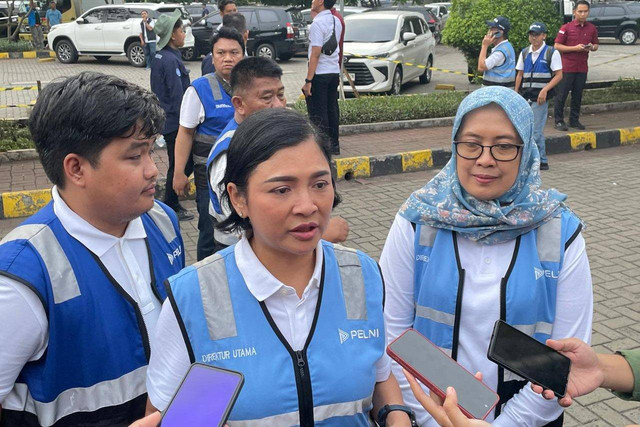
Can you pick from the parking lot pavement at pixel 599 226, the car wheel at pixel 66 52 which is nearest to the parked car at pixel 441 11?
the car wheel at pixel 66 52

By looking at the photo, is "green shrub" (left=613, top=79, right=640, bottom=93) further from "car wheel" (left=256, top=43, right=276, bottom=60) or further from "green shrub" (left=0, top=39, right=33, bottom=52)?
"green shrub" (left=0, top=39, right=33, bottom=52)

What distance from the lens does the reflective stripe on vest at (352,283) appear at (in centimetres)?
183

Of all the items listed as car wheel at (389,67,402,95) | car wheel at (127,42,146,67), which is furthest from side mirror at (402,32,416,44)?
car wheel at (127,42,146,67)

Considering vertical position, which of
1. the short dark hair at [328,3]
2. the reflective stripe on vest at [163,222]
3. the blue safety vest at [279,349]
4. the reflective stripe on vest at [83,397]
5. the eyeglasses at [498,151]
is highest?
the short dark hair at [328,3]

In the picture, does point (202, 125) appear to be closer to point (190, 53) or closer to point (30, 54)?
point (190, 53)

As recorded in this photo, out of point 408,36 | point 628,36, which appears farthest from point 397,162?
point 628,36

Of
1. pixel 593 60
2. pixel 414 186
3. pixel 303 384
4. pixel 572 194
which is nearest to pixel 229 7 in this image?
pixel 414 186

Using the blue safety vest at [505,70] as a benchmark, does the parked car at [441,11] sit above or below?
above

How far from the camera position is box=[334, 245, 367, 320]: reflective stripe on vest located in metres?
1.83

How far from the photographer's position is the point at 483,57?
9.30 metres

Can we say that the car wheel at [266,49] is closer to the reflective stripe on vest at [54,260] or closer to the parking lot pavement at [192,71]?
the parking lot pavement at [192,71]

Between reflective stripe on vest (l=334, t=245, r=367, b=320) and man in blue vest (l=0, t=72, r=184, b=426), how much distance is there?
0.60 meters

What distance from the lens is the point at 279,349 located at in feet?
5.62

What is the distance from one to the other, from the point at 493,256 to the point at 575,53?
359 inches
